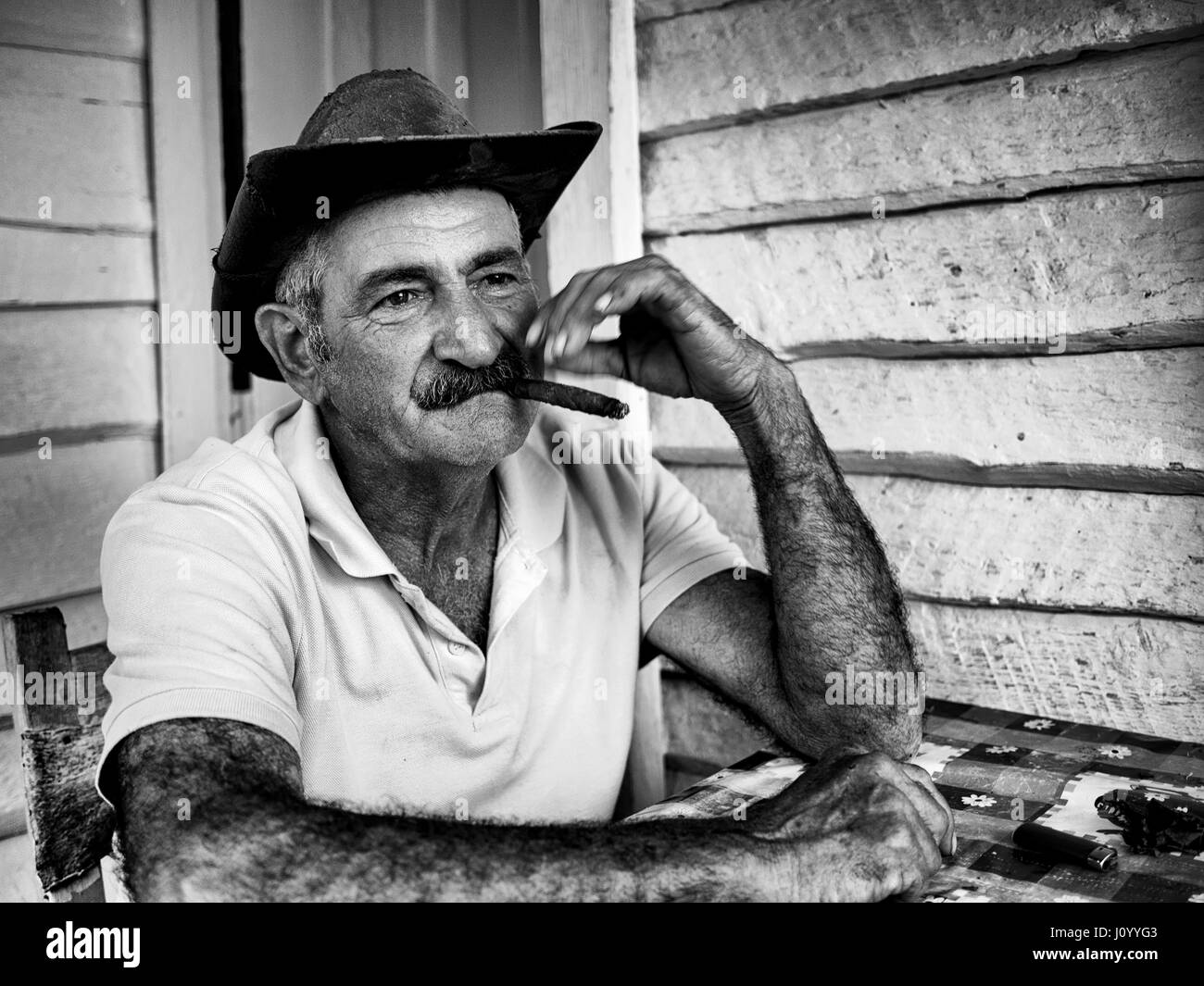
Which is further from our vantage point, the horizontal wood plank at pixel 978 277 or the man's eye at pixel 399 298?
the horizontal wood plank at pixel 978 277

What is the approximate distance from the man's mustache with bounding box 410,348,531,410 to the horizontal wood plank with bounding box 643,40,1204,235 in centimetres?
102

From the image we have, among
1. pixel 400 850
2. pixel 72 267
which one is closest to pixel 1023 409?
pixel 400 850

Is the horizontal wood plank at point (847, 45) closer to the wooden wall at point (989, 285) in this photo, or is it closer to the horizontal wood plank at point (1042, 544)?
the wooden wall at point (989, 285)

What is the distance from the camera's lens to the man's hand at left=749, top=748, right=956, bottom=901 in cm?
145

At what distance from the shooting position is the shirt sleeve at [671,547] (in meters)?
2.35

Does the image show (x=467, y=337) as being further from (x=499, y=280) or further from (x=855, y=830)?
(x=855, y=830)

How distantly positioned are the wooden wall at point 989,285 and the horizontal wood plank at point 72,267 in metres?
1.42

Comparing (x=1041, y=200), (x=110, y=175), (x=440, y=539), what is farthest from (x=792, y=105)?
(x=110, y=175)

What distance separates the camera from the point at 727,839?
1456mm

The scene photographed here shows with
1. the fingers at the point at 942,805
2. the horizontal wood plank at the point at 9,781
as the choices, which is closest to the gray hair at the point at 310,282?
the fingers at the point at 942,805

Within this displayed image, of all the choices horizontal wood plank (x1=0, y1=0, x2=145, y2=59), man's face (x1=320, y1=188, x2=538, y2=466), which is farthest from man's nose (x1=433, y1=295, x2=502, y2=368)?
horizontal wood plank (x1=0, y1=0, x2=145, y2=59)

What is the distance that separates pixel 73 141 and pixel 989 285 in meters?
2.19
